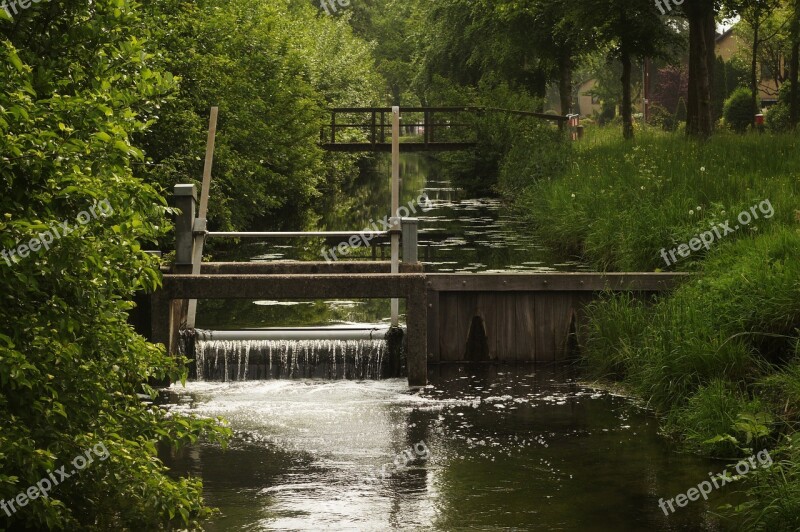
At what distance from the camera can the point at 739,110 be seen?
158 feet

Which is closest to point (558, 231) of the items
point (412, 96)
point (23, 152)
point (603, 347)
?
point (603, 347)

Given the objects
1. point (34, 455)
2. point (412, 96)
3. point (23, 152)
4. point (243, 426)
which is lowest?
point (243, 426)

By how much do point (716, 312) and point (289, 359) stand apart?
470 cm

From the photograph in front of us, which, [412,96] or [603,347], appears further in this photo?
[412,96]

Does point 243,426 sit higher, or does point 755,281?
point 755,281

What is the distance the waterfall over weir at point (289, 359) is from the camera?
12.6m

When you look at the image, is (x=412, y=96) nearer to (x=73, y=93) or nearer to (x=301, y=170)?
(x=301, y=170)

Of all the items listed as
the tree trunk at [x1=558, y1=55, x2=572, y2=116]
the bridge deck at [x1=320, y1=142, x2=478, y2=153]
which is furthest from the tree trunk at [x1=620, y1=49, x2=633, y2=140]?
the tree trunk at [x1=558, y1=55, x2=572, y2=116]

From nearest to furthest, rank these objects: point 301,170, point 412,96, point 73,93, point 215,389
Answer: point 73,93
point 215,389
point 301,170
point 412,96

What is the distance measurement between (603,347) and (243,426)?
4243 millimetres

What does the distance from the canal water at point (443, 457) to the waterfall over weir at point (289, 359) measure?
20 centimetres

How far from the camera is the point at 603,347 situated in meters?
12.5

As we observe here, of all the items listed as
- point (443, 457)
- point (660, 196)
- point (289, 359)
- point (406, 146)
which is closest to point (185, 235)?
point (289, 359)

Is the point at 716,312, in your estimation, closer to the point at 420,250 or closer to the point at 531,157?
the point at 420,250
